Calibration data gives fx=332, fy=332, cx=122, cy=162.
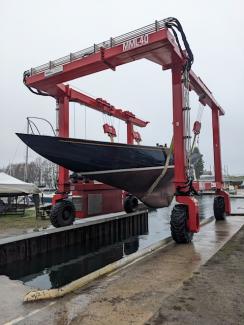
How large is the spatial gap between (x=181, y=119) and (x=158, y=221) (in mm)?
9006

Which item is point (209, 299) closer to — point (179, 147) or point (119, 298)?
point (119, 298)

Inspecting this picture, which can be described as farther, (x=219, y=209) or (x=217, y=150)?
(x=217, y=150)

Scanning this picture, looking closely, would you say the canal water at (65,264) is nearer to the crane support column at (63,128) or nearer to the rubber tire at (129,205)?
the crane support column at (63,128)

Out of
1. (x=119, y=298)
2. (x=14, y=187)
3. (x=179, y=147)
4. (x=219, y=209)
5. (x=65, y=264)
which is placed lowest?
(x=65, y=264)

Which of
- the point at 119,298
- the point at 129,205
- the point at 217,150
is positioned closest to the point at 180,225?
the point at 119,298

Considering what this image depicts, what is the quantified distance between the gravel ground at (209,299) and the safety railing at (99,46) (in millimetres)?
4992

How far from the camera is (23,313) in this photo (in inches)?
140

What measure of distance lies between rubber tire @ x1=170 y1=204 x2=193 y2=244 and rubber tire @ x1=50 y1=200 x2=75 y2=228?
344 cm

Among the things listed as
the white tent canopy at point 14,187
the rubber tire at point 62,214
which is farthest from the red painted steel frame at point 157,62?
the white tent canopy at point 14,187

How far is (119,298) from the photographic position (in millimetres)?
3867

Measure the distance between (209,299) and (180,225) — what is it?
3.31 metres

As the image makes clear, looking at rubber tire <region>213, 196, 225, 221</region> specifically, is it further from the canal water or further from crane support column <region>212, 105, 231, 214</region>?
the canal water

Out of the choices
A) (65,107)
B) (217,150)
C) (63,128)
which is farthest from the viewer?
(217,150)

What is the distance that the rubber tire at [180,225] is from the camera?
703 cm
